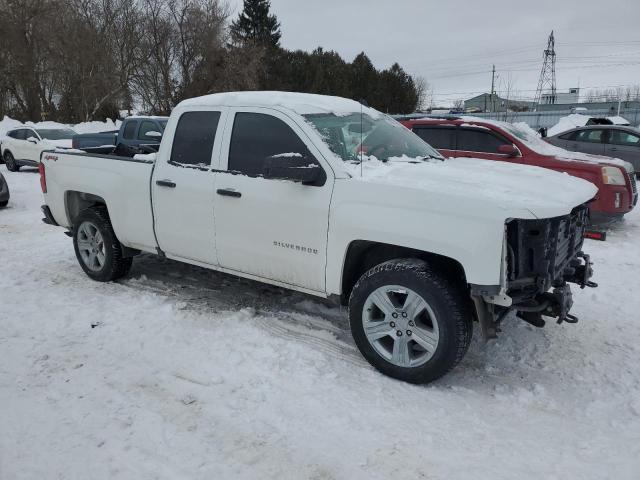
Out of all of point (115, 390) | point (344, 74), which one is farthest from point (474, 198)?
point (344, 74)

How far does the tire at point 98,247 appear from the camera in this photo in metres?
5.27

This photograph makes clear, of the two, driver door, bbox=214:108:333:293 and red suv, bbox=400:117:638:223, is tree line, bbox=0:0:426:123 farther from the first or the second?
driver door, bbox=214:108:333:293

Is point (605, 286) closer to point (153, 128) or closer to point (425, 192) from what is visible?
point (425, 192)

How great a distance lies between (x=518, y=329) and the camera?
4387 millimetres

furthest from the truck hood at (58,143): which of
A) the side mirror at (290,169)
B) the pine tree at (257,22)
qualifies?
the pine tree at (257,22)

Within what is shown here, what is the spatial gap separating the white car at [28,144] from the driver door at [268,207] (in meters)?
13.0

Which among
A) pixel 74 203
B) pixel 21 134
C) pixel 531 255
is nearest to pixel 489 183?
pixel 531 255

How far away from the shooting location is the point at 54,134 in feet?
52.9

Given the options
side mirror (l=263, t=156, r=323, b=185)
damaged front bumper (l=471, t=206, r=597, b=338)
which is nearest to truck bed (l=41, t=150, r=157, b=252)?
side mirror (l=263, t=156, r=323, b=185)

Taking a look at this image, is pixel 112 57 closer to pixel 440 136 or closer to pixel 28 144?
pixel 28 144

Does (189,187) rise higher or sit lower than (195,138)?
lower

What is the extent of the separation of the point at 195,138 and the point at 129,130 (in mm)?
9313

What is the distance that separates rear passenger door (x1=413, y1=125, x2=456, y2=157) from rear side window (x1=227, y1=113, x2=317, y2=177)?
5113 millimetres

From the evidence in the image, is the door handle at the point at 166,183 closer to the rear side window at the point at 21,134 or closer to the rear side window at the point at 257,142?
the rear side window at the point at 257,142
